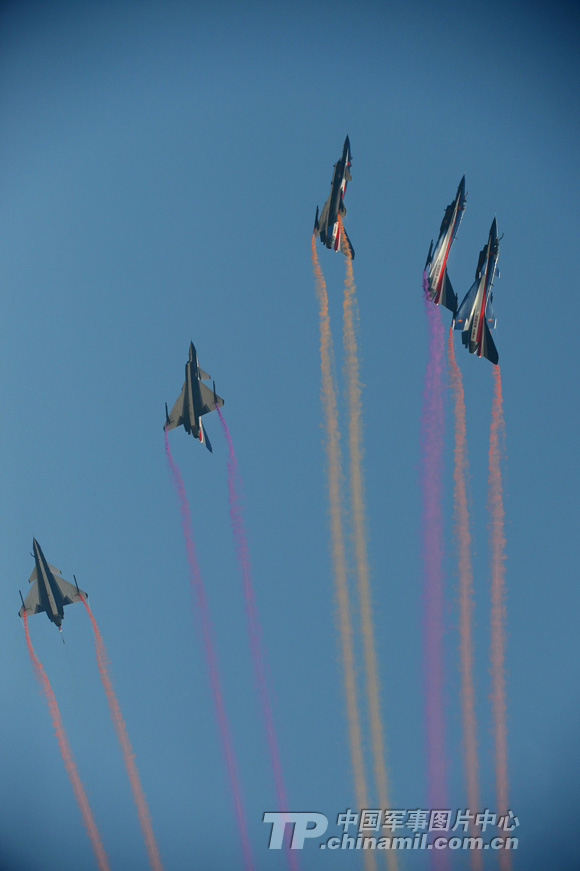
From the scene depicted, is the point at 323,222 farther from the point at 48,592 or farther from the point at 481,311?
the point at 48,592

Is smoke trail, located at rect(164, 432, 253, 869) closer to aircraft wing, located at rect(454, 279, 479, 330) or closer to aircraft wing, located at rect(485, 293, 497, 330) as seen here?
aircraft wing, located at rect(454, 279, 479, 330)

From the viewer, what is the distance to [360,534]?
33.3 m

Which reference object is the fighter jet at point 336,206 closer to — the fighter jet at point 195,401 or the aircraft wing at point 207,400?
the fighter jet at point 195,401

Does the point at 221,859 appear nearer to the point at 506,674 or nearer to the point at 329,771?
the point at 329,771

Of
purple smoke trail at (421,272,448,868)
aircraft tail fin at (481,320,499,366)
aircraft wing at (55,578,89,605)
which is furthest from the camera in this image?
purple smoke trail at (421,272,448,868)

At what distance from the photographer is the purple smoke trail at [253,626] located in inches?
1309

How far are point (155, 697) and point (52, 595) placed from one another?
601 cm

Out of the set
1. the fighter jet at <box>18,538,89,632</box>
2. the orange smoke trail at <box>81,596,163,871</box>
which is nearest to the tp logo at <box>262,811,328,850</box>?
the orange smoke trail at <box>81,596,163,871</box>

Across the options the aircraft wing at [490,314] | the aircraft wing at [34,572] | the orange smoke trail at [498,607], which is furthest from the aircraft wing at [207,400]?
the orange smoke trail at [498,607]

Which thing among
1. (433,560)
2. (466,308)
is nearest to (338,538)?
(433,560)

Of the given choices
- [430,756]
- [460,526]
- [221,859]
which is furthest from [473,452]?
[221,859]

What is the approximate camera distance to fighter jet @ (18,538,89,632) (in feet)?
102

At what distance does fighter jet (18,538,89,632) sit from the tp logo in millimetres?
9673

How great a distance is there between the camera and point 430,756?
33531 millimetres
